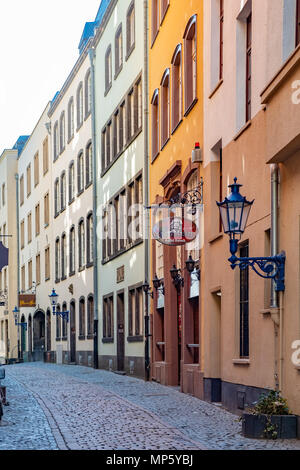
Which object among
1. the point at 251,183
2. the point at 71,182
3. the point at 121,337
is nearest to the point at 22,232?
the point at 71,182

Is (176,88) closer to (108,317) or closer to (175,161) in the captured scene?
(175,161)

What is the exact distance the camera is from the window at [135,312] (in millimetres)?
29812

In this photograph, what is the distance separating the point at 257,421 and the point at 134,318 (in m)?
18.4

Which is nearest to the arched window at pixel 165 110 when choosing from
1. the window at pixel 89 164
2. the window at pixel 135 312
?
the window at pixel 135 312

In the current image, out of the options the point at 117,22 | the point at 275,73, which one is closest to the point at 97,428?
the point at 275,73

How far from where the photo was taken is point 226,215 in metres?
13.4

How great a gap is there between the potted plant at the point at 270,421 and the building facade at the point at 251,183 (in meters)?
0.24

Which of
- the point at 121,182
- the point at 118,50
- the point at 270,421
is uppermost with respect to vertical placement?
the point at 118,50

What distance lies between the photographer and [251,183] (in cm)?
1572

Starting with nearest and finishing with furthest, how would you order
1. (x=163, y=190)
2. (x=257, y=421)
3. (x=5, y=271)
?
(x=257, y=421) → (x=163, y=190) → (x=5, y=271)

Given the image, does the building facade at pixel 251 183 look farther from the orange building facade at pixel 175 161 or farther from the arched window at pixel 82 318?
the arched window at pixel 82 318

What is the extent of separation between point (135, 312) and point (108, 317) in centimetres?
504

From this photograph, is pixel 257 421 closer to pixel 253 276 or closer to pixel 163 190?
pixel 253 276

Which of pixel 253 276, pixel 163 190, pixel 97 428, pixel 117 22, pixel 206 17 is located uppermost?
pixel 117 22
